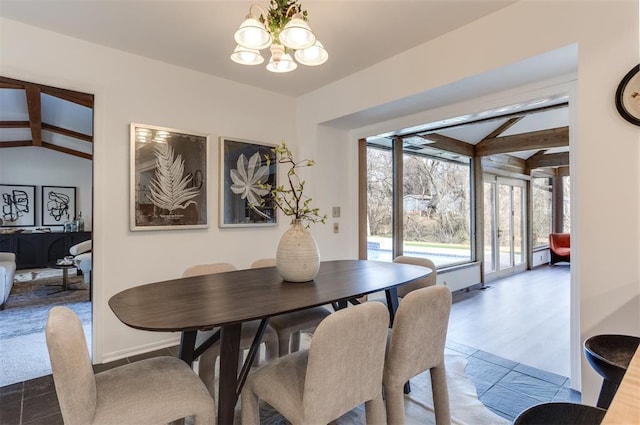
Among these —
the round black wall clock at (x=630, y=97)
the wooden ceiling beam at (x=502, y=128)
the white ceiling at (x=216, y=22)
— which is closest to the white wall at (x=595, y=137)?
the round black wall clock at (x=630, y=97)

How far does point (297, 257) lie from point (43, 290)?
17.2ft

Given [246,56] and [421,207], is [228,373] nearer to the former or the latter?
[246,56]

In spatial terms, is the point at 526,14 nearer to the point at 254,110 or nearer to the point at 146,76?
the point at 254,110

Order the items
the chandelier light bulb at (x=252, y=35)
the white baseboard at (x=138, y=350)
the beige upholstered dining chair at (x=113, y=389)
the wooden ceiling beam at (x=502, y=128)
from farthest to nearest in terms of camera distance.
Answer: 1. the wooden ceiling beam at (x=502, y=128)
2. the white baseboard at (x=138, y=350)
3. the chandelier light bulb at (x=252, y=35)
4. the beige upholstered dining chair at (x=113, y=389)

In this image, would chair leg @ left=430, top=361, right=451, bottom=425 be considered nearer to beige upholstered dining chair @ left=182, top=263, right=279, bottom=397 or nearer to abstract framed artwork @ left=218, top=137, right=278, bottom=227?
beige upholstered dining chair @ left=182, top=263, right=279, bottom=397

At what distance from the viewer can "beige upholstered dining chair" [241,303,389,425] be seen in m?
1.19

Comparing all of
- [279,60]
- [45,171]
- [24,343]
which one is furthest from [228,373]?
[45,171]

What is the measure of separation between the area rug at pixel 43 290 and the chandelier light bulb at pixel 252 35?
4.58m

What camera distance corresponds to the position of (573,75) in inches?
90.3

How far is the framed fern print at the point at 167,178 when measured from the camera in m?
2.82

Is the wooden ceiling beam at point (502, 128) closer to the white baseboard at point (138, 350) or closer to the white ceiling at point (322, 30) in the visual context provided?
the white ceiling at point (322, 30)

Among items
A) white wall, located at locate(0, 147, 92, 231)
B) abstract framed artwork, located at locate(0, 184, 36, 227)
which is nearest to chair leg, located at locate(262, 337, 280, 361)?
white wall, located at locate(0, 147, 92, 231)

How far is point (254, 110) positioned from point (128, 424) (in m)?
3.07

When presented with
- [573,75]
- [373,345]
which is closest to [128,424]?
[373,345]
